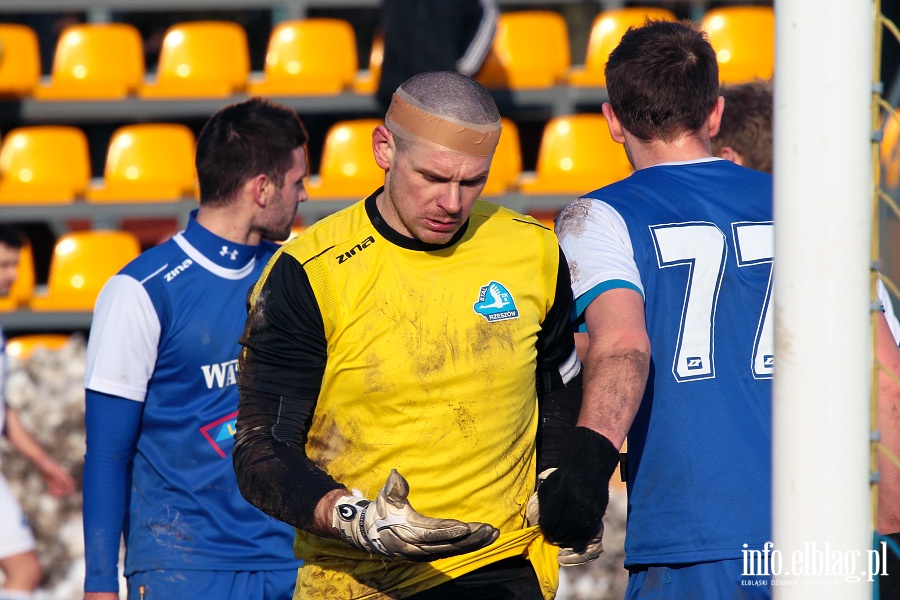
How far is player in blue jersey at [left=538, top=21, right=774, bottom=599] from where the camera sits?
2557 mm

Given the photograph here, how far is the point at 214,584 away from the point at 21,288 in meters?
5.52

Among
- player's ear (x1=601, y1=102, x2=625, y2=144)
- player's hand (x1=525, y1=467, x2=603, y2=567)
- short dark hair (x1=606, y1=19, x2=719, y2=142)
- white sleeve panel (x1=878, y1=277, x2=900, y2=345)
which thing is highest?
short dark hair (x1=606, y1=19, x2=719, y2=142)

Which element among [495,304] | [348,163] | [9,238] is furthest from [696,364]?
[348,163]

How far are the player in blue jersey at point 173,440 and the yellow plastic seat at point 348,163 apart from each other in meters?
4.61

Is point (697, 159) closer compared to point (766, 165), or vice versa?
point (697, 159)

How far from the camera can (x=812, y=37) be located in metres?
1.96

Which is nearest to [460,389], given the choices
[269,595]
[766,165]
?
[269,595]

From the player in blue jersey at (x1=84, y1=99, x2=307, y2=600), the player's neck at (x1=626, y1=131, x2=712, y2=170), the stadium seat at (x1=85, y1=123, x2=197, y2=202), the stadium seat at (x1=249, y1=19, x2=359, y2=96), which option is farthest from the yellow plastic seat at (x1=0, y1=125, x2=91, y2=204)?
the player's neck at (x1=626, y1=131, x2=712, y2=170)

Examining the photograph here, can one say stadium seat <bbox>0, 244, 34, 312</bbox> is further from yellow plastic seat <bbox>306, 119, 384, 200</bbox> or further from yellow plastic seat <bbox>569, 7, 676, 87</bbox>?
yellow plastic seat <bbox>569, 7, 676, 87</bbox>

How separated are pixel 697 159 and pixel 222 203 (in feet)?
5.39

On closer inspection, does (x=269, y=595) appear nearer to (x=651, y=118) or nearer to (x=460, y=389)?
(x=460, y=389)

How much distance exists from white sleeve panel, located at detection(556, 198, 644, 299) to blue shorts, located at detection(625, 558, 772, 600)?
2.10ft

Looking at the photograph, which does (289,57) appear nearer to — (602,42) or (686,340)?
(602,42)

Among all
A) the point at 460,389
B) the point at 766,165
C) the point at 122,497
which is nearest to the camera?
the point at 460,389
